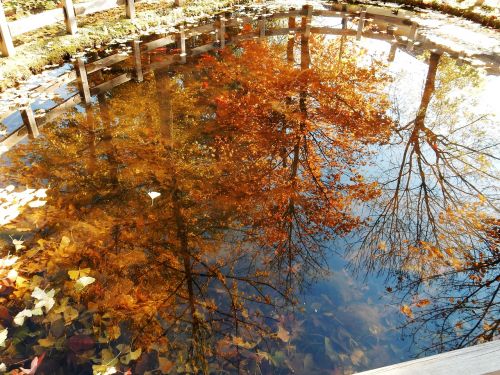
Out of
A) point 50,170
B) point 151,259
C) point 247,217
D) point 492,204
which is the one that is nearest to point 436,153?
point 492,204

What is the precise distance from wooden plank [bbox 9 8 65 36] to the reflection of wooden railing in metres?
1.12

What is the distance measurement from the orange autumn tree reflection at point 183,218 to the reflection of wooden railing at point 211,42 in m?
0.37

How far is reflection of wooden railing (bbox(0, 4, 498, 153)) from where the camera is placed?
5.68m

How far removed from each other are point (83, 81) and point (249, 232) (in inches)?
198

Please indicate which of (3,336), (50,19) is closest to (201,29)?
(50,19)

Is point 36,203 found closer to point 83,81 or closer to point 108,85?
point 108,85

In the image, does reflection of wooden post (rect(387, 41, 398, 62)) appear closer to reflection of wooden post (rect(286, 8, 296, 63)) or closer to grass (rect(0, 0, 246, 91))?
reflection of wooden post (rect(286, 8, 296, 63))

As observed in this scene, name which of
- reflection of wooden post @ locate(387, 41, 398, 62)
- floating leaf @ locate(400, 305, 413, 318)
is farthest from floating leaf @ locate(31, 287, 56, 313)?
reflection of wooden post @ locate(387, 41, 398, 62)

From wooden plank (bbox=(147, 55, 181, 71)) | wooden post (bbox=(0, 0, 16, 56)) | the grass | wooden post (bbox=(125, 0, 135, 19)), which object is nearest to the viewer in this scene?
wooden post (bbox=(0, 0, 16, 56))

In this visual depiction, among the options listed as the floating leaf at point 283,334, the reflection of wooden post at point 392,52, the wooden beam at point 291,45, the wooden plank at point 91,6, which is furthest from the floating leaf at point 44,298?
the reflection of wooden post at point 392,52

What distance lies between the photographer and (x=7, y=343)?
8.53 ft

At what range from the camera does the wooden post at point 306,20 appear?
9948 mm

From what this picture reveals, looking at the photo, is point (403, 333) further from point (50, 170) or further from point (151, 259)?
point (50, 170)

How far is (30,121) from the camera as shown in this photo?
5.34 meters
